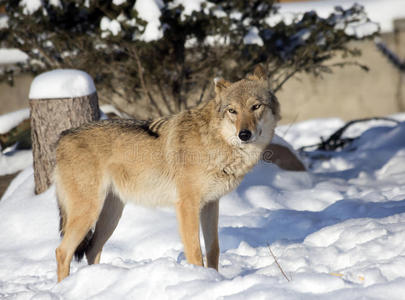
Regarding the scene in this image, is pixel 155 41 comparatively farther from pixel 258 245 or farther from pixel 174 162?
pixel 258 245

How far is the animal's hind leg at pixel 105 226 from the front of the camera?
3938 millimetres

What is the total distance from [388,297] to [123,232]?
294 cm

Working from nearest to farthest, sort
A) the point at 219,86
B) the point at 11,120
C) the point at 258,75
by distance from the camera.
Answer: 1. the point at 219,86
2. the point at 258,75
3. the point at 11,120

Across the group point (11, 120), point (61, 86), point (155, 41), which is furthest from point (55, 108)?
point (11, 120)

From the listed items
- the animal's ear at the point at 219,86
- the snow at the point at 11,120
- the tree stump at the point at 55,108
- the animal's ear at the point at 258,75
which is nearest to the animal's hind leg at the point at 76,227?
the animal's ear at the point at 219,86

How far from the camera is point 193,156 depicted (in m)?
3.54

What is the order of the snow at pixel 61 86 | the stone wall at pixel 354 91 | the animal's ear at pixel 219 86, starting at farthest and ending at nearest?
1. the stone wall at pixel 354 91
2. the snow at pixel 61 86
3. the animal's ear at pixel 219 86

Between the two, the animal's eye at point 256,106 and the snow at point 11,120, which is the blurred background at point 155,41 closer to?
the snow at point 11,120

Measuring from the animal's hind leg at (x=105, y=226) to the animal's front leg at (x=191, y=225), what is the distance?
0.80 meters

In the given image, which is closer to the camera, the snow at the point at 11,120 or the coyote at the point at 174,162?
the coyote at the point at 174,162

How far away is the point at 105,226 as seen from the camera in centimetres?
396

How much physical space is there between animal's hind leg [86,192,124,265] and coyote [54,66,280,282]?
0.11 metres

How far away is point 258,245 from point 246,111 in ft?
4.47

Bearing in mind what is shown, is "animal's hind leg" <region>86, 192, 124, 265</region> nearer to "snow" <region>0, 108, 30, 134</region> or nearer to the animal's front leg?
the animal's front leg
